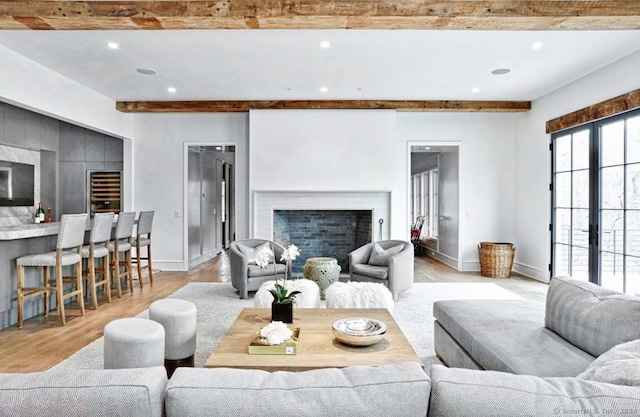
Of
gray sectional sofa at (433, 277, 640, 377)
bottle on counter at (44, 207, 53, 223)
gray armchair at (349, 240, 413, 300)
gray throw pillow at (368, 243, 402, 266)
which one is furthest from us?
bottle on counter at (44, 207, 53, 223)

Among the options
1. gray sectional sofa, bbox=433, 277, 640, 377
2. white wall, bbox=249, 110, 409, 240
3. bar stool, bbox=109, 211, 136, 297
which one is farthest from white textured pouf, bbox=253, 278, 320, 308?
white wall, bbox=249, 110, 409, 240

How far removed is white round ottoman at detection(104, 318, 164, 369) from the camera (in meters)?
2.27

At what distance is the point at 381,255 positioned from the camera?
17.1 feet

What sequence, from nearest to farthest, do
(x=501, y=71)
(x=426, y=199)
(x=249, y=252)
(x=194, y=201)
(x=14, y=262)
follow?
(x=14, y=262) → (x=501, y=71) → (x=249, y=252) → (x=194, y=201) → (x=426, y=199)

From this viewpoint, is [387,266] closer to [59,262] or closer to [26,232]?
[59,262]

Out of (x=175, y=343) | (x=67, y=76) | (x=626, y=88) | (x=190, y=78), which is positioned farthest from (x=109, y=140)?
(x=626, y=88)

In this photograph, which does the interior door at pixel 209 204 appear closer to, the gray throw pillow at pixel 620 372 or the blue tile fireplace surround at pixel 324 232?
the blue tile fireplace surround at pixel 324 232

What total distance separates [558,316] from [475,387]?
176 centimetres

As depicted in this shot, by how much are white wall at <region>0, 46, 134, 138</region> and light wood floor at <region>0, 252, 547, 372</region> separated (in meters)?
2.51

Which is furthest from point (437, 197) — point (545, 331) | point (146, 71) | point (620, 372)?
point (620, 372)

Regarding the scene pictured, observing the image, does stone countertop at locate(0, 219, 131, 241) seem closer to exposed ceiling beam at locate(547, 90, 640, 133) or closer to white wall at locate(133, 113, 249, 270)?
white wall at locate(133, 113, 249, 270)

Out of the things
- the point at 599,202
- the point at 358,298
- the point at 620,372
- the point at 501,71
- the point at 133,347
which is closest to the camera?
the point at 620,372

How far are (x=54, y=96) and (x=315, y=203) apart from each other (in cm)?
395

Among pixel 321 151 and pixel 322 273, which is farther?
pixel 321 151
